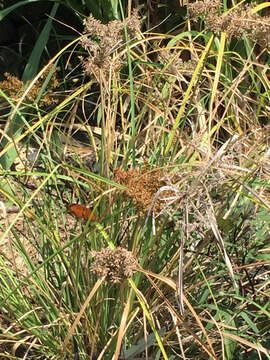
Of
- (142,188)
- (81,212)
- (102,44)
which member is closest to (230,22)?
(102,44)

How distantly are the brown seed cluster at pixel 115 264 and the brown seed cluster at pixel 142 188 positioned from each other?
6.5 inches

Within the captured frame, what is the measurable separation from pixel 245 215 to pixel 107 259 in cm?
64

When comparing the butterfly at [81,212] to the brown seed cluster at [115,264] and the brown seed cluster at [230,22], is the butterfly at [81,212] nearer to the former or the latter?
the brown seed cluster at [115,264]

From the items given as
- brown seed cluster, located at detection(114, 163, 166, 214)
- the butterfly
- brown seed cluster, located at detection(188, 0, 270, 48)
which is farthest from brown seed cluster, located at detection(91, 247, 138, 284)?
brown seed cluster, located at detection(188, 0, 270, 48)

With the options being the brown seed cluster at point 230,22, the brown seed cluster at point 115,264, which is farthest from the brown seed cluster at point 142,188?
the brown seed cluster at point 230,22

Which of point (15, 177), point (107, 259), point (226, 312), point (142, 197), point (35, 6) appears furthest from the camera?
point (35, 6)

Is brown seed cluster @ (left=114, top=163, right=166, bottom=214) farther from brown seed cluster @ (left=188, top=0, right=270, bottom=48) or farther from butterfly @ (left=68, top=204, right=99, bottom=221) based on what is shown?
brown seed cluster @ (left=188, top=0, right=270, bottom=48)

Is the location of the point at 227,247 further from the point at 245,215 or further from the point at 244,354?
the point at 244,354

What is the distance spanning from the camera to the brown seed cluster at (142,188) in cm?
149

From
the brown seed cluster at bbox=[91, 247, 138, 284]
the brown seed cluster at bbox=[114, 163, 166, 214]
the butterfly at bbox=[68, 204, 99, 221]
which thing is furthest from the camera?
the butterfly at bbox=[68, 204, 99, 221]

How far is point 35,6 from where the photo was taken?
4480 mm

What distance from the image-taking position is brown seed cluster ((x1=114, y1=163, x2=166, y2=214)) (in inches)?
58.6

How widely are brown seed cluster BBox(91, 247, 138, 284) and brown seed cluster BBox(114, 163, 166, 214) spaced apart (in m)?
0.17

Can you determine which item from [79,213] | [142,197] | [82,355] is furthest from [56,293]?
[142,197]
